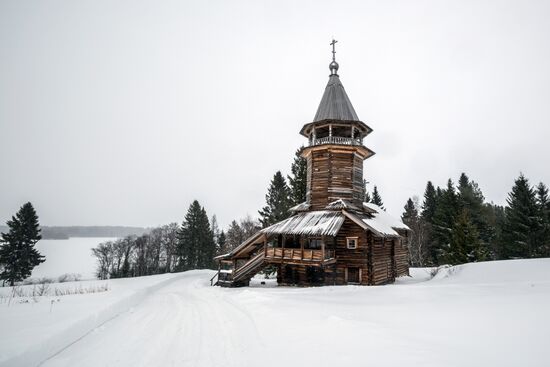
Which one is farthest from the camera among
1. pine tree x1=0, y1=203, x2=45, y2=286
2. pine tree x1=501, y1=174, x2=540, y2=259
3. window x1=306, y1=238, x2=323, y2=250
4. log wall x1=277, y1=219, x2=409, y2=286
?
pine tree x1=0, y1=203, x2=45, y2=286

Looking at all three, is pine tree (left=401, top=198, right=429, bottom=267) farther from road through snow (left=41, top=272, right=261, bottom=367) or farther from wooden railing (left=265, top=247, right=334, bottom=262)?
road through snow (left=41, top=272, right=261, bottom=367)

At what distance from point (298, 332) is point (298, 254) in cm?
1327

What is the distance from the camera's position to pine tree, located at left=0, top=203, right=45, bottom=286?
35812mm

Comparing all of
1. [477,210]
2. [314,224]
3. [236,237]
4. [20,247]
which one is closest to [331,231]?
[314,224]

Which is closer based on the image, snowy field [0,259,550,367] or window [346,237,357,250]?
snowy field [0,259,550,367]

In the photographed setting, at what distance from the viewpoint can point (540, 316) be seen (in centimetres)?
635

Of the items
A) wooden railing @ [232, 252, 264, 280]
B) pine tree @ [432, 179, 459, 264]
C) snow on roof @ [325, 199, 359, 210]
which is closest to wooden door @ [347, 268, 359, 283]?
snow on roof @ [325, 199, 359, 210]

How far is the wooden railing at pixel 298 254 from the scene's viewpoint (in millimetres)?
19375

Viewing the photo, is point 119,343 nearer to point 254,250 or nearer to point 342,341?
point 342,341

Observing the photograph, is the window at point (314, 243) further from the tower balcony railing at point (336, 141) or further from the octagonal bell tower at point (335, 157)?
the tower balcony railing at point (336, 141)

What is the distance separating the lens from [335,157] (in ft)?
77.5

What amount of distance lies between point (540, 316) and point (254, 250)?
2023cm

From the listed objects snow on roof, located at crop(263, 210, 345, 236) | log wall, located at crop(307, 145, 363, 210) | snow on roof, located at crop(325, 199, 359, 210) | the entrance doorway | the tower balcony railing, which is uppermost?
the tower balcony railing

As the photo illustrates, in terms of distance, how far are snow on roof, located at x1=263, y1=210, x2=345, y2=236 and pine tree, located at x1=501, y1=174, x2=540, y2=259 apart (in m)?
24.1
